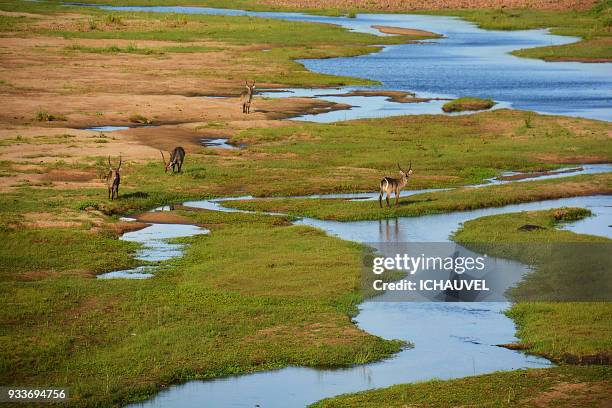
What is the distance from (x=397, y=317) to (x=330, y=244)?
5.20 metres

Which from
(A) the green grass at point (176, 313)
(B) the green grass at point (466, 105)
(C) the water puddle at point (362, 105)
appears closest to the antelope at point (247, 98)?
(C) the water puddle at point (362, 105)

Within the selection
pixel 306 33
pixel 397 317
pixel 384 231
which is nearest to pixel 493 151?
pixel 384 231

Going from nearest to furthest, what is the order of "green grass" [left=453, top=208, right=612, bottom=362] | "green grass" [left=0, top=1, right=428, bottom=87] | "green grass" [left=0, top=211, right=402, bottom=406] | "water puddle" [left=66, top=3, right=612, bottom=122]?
"green grass" [left=0, top=211, right=402, bottom=406] → "green grass" [left=453, top=208, right=612, bottom=362] → "water puddle" [left=66, top=3, right=612, bottom=122] → "green grass" [left=0, top=1, right=428, bottom=87]

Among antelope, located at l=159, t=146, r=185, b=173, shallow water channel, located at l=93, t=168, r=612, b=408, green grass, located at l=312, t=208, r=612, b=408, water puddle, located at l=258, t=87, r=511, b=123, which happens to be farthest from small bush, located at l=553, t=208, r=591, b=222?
water puddle, located at l=258, t=87, r=511, b=123

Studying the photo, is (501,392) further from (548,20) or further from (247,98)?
(548,20)

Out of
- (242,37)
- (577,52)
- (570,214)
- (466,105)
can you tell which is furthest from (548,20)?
(570,214)

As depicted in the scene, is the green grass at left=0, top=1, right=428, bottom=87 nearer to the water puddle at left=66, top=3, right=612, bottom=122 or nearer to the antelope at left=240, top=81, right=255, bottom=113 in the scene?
the water puddle at left=66, top=3, right=612, bottom=122

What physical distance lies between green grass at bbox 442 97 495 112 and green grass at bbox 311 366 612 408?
1386 inches

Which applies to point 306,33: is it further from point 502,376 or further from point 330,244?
point 502,376

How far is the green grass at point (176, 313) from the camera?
1711 cm

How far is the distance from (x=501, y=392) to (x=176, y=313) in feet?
22.2

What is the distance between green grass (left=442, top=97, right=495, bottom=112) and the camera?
168 ft

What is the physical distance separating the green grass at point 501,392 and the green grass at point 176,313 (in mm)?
1830

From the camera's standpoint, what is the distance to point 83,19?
3841 inches
